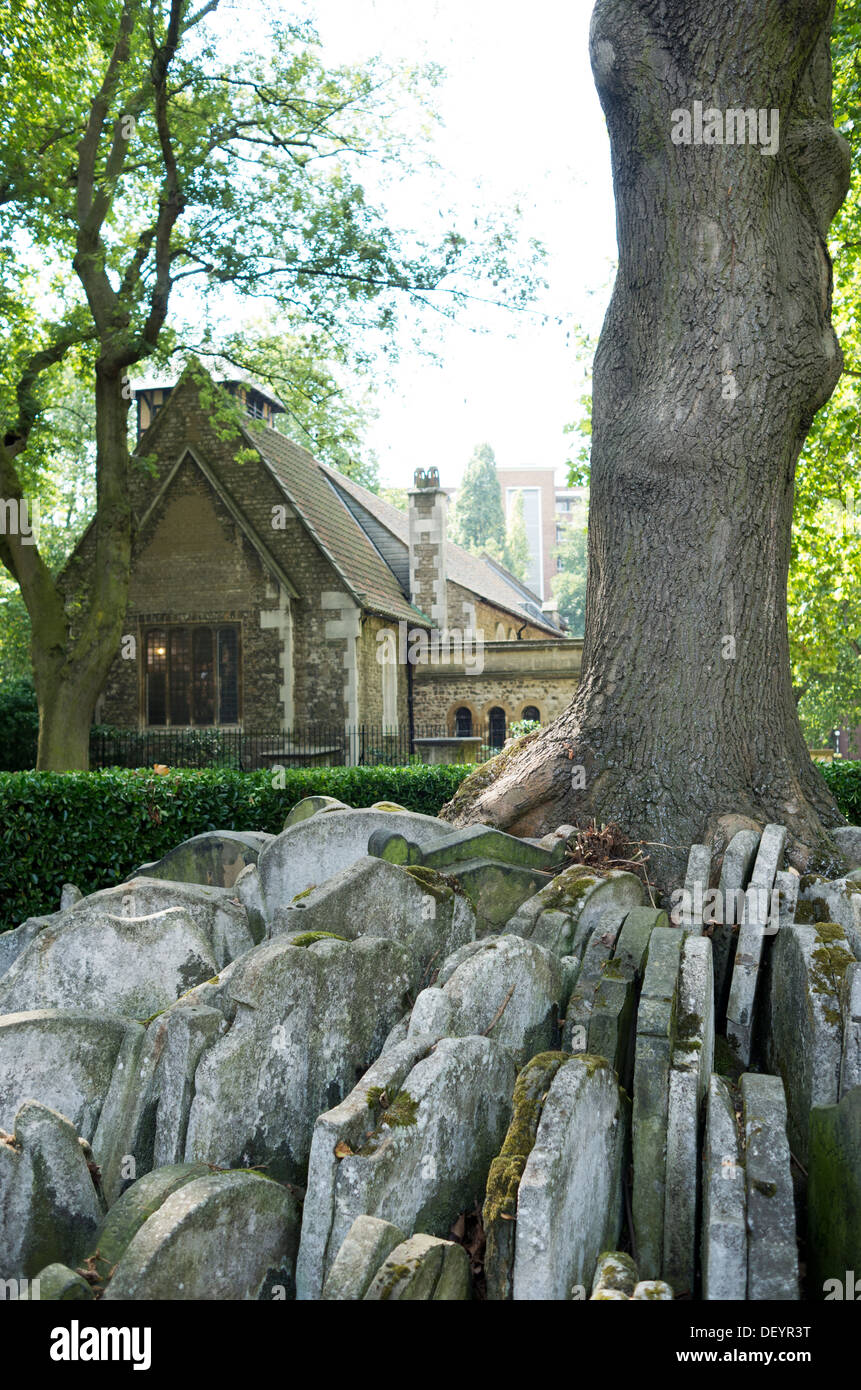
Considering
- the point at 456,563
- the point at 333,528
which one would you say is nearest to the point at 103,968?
the point at 333,528

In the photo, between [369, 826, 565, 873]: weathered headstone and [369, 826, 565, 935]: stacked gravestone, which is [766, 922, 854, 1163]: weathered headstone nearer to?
[369, 826, 565, 935]: stacked gravestone

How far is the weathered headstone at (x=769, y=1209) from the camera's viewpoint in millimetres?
2615

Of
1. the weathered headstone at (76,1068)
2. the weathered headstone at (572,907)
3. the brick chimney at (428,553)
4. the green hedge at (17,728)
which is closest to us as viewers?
the weathered headstone at (76,1068)

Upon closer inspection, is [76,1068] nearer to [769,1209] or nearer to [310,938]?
[310,938]

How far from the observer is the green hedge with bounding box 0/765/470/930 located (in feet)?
27.0

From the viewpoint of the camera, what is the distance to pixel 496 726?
88.2 ft

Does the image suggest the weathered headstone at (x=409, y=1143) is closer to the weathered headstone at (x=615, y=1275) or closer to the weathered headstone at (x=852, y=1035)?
the weathered headstone at (x=615, y=1275)

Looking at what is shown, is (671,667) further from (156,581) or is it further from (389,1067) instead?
(156,581)

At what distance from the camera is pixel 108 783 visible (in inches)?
335

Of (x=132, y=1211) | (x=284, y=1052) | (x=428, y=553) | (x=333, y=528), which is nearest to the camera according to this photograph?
(x=132, y=1211)

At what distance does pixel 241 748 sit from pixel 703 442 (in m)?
17.4

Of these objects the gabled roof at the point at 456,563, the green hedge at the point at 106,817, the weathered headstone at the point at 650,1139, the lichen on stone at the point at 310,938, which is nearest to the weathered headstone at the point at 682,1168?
the weathered headstone at the point at 650,1139

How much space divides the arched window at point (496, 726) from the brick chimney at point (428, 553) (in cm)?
310
